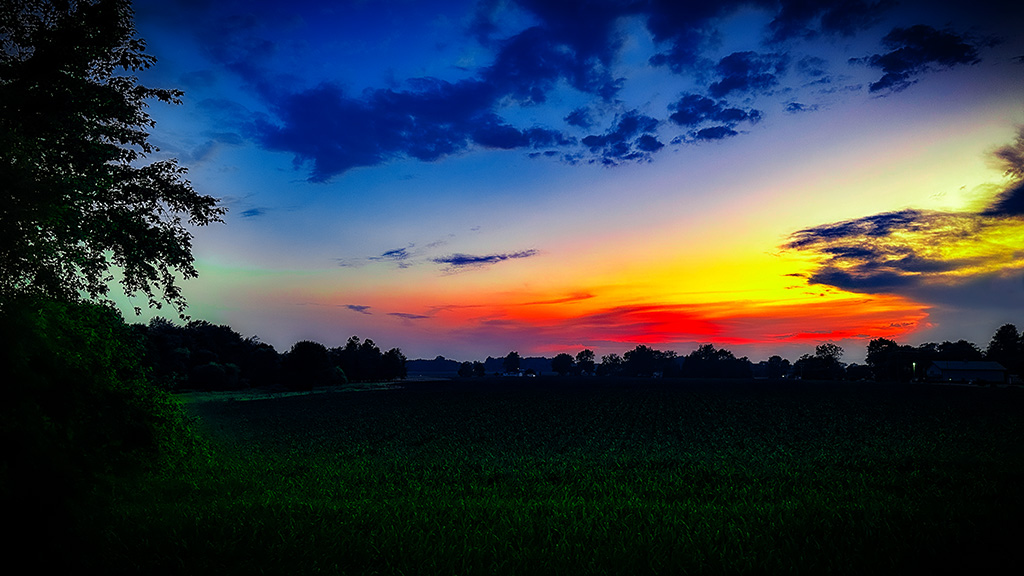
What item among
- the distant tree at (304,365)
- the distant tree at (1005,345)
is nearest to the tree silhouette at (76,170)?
the distant tree at (304,365)

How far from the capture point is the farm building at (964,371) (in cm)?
13162

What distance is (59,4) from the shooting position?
13938mm

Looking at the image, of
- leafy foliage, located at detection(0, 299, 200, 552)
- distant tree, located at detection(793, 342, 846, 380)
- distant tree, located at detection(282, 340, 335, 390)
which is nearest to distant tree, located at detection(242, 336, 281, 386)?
distant tree, located at detection(282, 340, 335, 390)

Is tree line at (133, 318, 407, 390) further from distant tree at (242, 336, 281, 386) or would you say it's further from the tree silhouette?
the tree silhouette

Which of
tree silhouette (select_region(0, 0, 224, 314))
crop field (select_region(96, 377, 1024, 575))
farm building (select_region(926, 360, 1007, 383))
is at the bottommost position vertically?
crop field (select_region(96, 377, 1024, 575))

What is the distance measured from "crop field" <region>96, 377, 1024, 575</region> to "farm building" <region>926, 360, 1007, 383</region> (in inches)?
5705

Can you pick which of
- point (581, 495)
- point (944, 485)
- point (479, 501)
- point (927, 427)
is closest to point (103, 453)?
point (479, 501)

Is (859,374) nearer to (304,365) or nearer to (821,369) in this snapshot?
(821,369)

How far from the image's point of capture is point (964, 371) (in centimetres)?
13388

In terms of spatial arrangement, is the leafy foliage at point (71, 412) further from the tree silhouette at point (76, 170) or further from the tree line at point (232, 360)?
the tree line at point (232, 360)

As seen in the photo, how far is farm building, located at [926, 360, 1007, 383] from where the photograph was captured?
132m

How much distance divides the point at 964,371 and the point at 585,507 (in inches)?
6870

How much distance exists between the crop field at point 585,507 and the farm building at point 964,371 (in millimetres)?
144902

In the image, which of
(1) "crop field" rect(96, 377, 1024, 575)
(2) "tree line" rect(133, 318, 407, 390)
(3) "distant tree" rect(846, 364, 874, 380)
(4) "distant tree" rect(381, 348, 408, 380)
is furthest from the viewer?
(3) "distant tree" rect(846, 364, 874, 380)
